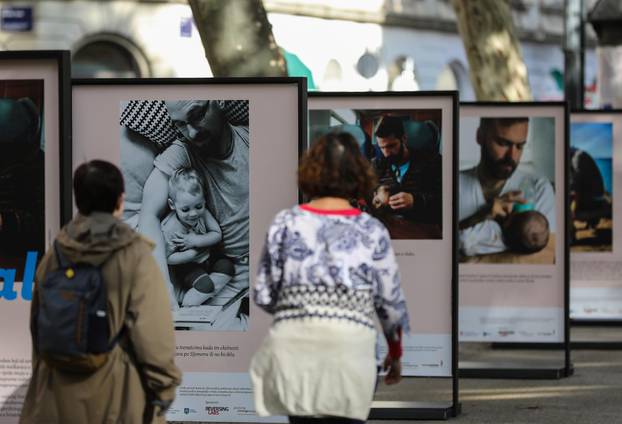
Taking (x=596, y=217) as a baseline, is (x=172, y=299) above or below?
below

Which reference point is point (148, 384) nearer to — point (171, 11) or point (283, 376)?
point (283, 376)

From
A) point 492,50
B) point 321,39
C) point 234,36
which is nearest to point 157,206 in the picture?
point 234,36

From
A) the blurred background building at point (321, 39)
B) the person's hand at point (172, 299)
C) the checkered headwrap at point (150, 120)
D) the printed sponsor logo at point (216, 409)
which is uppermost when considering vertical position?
the blurred background building at point (321, 39)

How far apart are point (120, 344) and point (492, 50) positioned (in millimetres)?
18249

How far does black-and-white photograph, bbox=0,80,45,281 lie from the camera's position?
7289 millimetres

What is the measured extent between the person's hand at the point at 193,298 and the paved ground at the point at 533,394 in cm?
224

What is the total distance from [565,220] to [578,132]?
9.05 ft

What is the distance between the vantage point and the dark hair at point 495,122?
12.1 meters

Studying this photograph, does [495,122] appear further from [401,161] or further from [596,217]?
[596,217]

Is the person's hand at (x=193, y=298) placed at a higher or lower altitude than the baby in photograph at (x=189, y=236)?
lower

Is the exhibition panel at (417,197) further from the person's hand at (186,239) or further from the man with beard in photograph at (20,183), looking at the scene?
the man with beard in photograph at (20,183)

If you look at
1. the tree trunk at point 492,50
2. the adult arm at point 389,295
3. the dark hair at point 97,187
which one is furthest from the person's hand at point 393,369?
the tree trunk at point 492,50

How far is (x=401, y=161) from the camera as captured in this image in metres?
9.88

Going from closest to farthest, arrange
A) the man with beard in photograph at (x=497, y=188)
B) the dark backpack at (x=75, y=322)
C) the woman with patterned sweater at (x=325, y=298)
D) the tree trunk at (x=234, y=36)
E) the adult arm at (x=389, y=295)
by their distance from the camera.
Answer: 1. the dark backpack at (x=75, y=322)
2. the woman with patterned sweater at (x=325, y=298)
3. the adult arm at (x=389, y=295)
4. the man with beard in photograph at (x=497, y=188)
5. the tree trunk at (x=234, y=36)
